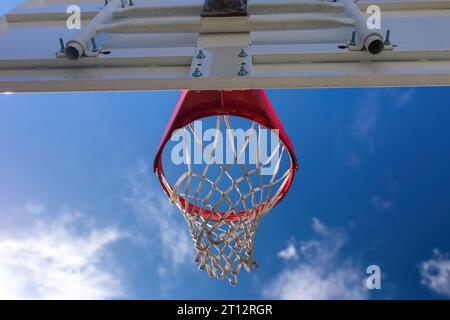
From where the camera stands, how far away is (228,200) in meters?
2.43

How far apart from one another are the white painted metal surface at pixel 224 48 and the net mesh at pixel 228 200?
477 millimetres

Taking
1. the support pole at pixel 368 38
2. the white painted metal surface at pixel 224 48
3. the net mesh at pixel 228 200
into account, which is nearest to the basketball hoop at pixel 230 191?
the net mesh at pixel 228 200

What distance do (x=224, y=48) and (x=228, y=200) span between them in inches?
32.4

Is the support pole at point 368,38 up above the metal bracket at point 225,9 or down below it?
below

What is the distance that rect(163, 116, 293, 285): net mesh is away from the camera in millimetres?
2396

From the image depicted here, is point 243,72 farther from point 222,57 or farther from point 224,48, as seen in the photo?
point 224,48

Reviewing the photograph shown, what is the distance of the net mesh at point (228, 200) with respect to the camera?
2.40m

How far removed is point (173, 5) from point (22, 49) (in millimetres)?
736

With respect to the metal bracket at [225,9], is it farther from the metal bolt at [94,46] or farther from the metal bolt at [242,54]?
the metal bolt at [94,46]

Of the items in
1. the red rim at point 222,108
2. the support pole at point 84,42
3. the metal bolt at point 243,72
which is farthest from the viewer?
the red rim at point 222,108

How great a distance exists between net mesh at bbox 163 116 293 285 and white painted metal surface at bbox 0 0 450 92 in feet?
1.56

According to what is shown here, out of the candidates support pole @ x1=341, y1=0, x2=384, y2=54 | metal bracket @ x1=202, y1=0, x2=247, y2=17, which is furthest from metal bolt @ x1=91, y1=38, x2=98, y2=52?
support pole @ x1=341, y1=0, x2=384, y2=54

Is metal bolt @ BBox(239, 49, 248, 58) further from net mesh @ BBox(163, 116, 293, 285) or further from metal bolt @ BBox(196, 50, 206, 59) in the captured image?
net mesh @ BBox(163, 116, 293, 285)

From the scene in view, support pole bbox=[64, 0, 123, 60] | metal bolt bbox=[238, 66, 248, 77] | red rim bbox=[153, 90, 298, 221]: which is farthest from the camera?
red rim bbox=[153, 90, 298, 221]
